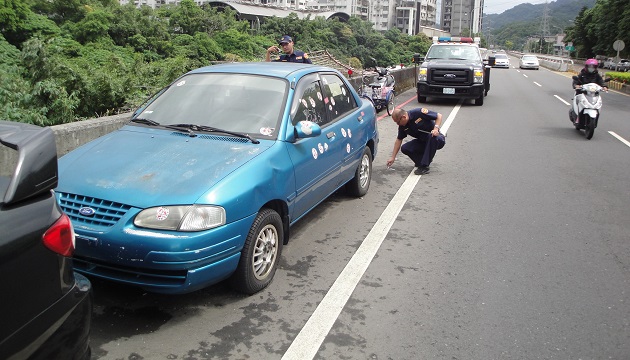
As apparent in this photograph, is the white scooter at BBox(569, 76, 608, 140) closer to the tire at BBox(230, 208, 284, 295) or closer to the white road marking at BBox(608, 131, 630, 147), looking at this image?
the white road marking at BBox(608, 131, 630, 147)

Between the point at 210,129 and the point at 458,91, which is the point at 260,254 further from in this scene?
the point at 458,91

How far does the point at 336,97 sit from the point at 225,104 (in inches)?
59.9

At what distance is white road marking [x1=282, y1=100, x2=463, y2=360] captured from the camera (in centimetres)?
335

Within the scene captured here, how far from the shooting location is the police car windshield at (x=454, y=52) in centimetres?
1798

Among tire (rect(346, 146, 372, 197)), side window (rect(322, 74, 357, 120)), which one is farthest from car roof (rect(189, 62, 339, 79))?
tire (rect(346, 146, 372, 197))

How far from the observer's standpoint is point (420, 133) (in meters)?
7.93

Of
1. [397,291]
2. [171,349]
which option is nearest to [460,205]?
[397,291]

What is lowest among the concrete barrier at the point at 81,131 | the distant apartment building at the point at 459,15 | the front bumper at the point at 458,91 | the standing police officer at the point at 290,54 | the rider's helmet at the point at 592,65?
the front bumper at the point at 458,91

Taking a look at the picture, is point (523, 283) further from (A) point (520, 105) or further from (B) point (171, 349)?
(A) point (520, 105)

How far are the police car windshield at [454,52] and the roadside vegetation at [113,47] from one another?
16.0 ft

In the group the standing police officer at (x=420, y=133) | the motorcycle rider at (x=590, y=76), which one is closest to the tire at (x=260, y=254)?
the standing police officer at (x=420, y=133)

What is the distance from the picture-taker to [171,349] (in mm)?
3268

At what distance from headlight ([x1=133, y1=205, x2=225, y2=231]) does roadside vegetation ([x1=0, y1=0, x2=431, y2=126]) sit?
141 inches

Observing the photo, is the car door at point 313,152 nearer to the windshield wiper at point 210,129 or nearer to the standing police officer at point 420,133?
the windshield wiper at point 210,129
